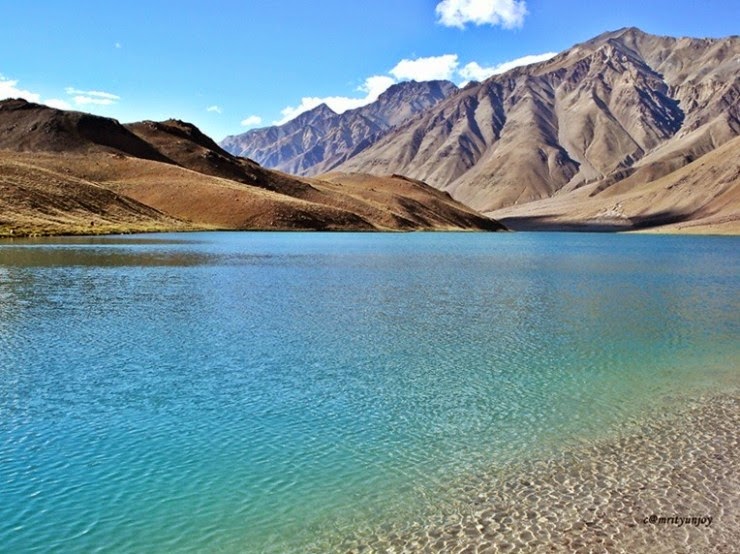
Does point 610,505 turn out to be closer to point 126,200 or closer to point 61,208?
point 61,208

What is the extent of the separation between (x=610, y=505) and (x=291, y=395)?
10.3 m

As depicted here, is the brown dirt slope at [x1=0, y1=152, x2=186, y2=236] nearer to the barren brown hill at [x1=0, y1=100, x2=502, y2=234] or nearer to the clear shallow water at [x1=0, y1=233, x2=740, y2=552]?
the barren brown hill at [x1=0, y1=100, x2=502, y2=234]

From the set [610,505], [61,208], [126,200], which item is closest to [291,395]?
[610,505]

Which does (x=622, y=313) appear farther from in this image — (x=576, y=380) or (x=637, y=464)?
(x=637, y=464)

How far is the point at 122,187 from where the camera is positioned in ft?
575

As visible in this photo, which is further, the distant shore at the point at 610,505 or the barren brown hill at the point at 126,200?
the barren brown hill at the point at 126,200

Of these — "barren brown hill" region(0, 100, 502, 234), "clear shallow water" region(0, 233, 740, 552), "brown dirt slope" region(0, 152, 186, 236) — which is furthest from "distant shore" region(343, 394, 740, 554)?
"barren brown hill" region(0, 100, 502, 234)

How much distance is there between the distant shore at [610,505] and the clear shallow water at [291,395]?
0.86 metres

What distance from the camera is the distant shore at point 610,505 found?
11805 millimetres

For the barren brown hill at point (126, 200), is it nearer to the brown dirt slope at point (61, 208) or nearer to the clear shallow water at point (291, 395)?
the brown dirt slope at point (61, 208)

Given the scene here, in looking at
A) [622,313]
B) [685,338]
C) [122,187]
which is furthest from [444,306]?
[122,187]

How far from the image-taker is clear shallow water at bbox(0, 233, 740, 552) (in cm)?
1310

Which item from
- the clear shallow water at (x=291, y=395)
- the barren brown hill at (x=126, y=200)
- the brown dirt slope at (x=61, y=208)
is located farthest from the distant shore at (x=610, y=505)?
the barren brown hill at (x=126, y=200)

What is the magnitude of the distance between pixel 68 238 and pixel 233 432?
9259 cm
